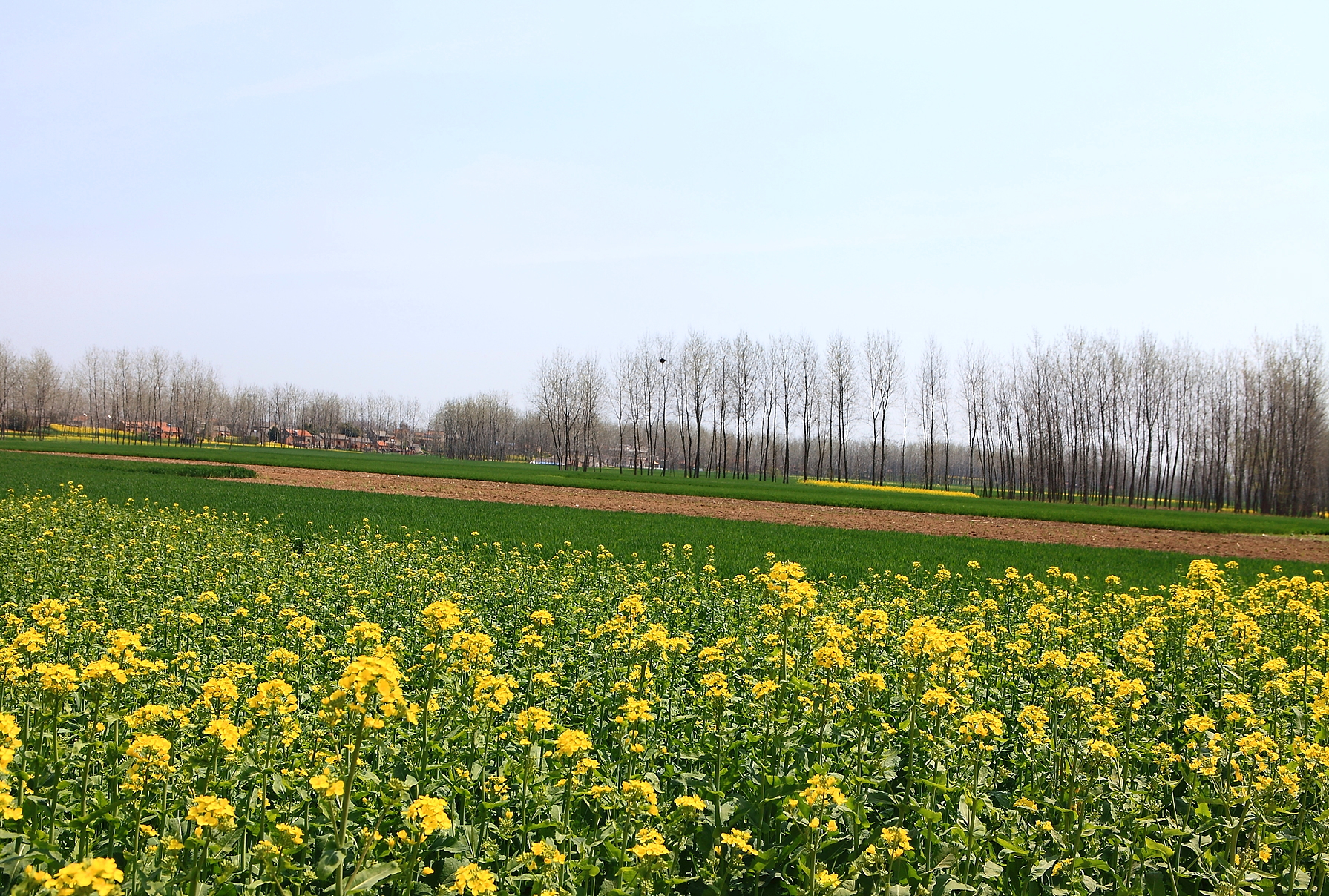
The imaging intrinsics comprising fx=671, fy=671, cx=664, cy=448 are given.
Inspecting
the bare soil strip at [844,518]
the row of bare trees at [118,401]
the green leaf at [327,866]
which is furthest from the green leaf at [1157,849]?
the row of bare trees at [118,401]

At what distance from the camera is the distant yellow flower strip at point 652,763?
337cm

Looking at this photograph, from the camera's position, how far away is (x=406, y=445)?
7805 inches

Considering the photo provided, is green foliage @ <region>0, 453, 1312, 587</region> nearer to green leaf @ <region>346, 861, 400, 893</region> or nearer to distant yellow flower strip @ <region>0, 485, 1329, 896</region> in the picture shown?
distant yellow flower strip @ <region>0, 485, 1329, 896</region>

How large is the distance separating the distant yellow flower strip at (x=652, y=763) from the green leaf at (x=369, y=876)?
7 centimetres

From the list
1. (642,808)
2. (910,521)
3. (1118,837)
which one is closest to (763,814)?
(642,808)

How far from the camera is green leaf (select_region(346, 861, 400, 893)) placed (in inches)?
117

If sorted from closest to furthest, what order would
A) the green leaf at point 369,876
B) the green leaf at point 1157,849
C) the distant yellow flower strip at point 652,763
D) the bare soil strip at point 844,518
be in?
the green leaf at point 369,876
the distant yellow flower strip at point 652,763
the green leaf at point 1157,849
the bare soil strip at point 844,518

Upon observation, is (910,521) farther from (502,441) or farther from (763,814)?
(502,441)

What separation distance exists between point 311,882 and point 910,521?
3234cm

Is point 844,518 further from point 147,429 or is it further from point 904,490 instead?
point 147,429

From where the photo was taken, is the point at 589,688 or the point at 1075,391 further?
the point at 1075,391

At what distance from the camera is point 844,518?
32812mm

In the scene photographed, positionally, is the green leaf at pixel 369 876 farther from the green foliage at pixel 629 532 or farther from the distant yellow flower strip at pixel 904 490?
the distant yellow flower strip at pixel 904 490

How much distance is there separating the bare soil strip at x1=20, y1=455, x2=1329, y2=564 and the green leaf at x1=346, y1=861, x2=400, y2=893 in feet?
84.3
